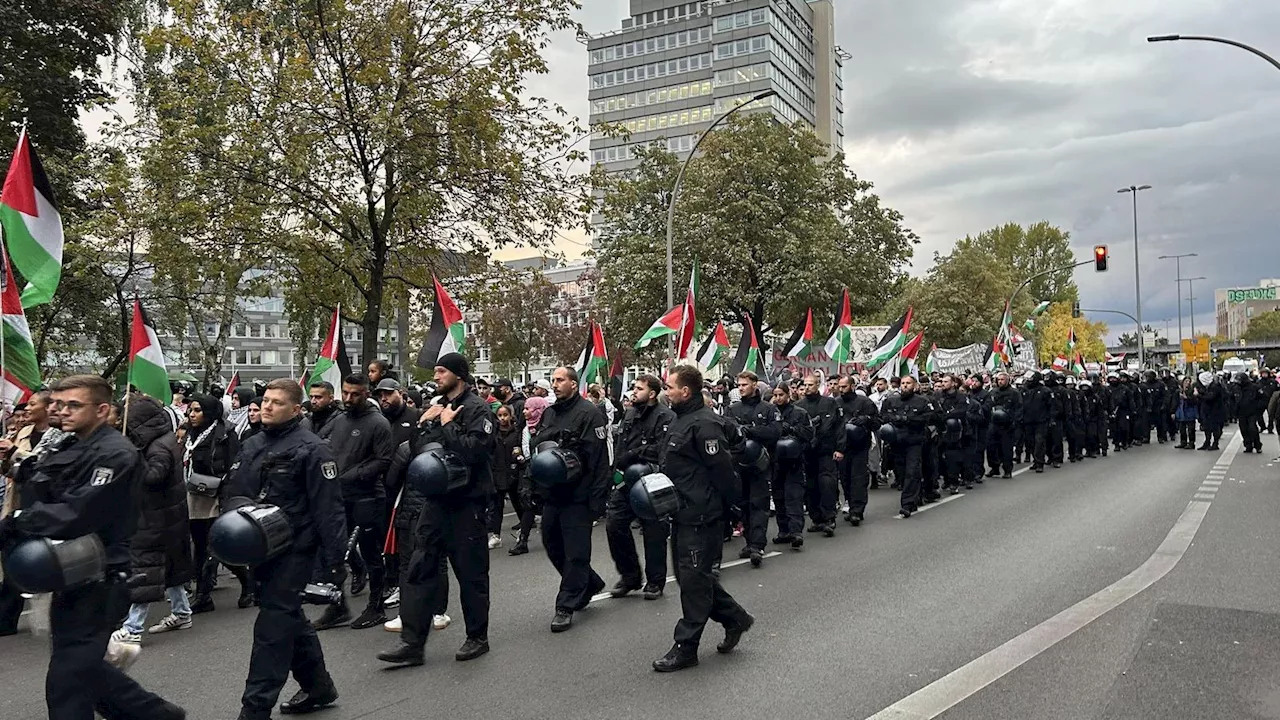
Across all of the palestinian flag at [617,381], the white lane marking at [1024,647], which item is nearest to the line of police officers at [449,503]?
the white lane marking at [1024,647]

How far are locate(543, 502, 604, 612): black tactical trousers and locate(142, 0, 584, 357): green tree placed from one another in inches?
336

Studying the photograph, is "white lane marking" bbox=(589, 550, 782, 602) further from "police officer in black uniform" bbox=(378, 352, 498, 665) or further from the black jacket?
the black jacket

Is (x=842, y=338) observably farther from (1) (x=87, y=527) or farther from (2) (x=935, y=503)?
(1) (x=87, y=527)

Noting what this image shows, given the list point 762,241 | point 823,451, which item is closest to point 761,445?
point 823,451

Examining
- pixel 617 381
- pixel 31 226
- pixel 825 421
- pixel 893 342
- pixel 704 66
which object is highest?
pixel 704 66

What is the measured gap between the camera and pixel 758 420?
374 inches

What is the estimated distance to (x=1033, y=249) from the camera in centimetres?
8088

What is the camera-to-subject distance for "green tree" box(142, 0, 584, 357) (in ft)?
47.6

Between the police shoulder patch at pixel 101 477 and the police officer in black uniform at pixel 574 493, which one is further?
the police officer in black uniform at pixel 574 493

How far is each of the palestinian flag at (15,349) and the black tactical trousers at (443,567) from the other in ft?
10.6

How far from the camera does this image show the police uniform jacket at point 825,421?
33.9ft

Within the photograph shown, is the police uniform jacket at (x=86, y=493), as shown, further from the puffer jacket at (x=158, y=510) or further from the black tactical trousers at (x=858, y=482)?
the black tactical trousers at (x=858, y=482)

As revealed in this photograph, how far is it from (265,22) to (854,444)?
11.7m

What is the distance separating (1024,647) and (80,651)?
5164 mm
